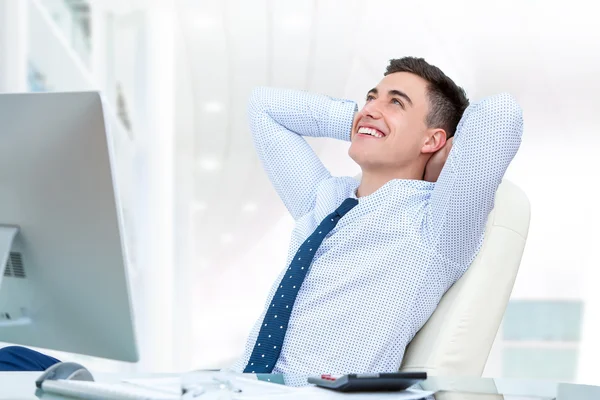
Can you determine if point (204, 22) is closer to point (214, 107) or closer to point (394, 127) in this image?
point (214, 107)

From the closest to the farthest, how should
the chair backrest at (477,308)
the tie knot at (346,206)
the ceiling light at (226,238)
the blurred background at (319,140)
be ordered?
the chair backrest at (477,308)
the tie knot at (346,206)
the blurred background at (319,140)
the ceiling light at (226,238)

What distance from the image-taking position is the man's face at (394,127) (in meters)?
1.70

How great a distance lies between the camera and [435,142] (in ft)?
5.71

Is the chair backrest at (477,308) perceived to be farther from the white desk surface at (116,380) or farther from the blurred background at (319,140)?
the blurred background at (319,140)

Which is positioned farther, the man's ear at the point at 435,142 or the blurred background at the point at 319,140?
the blurred background at the point at 319,140

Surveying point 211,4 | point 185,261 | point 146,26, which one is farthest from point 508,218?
point 185,261

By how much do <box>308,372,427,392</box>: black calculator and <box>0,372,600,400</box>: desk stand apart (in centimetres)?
1

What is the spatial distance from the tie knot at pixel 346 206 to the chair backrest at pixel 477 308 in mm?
274

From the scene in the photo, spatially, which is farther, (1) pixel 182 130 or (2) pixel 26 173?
(1) pixel 182 130

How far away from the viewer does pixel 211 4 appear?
6121 mm

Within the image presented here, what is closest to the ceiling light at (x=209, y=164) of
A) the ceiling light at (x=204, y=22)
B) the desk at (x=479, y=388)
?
the ceiling light at (x=204, y=22)

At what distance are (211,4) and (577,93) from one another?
3001mm

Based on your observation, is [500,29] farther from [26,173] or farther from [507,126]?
[26,173]

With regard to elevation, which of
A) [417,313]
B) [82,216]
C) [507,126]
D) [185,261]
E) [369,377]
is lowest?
[185,261]
